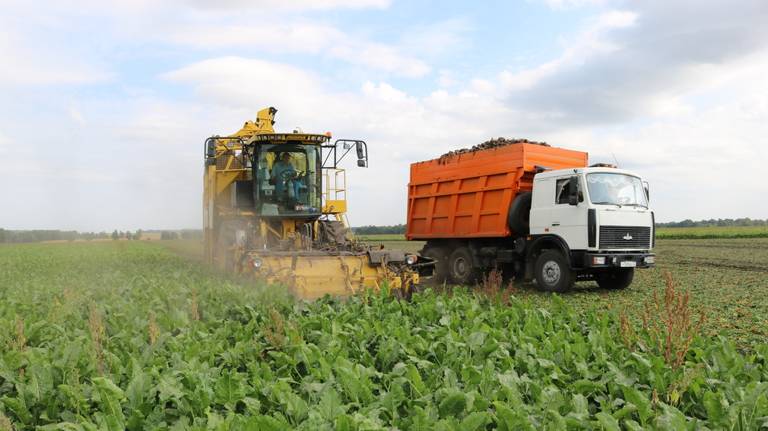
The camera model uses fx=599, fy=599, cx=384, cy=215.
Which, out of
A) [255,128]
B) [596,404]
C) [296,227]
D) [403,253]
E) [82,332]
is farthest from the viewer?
[255,128]

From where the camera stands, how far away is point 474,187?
1423 cm

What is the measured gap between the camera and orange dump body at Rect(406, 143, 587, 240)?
13297mm

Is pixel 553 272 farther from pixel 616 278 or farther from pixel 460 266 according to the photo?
pixel 460 266

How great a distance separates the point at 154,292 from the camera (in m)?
7.65

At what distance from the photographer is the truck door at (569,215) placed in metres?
12.2

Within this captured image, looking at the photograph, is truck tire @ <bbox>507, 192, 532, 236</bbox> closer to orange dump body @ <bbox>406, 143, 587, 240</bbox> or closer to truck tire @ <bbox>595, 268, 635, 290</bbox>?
orange dump body @ <bbox>406, 143, 587, 240</bbox>

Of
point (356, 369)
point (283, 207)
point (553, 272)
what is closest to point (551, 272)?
point (553, 272)

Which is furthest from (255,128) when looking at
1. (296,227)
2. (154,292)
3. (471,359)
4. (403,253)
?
(471,359)

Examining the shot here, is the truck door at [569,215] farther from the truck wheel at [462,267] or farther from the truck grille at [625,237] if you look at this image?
the truck wheel at [462,267]

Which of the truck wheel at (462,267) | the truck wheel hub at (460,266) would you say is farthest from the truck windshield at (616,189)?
the truck wheel hub at (460,266)

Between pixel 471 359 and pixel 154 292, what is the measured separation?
15.4 feet

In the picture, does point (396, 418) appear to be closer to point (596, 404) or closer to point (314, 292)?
point (596, 404)

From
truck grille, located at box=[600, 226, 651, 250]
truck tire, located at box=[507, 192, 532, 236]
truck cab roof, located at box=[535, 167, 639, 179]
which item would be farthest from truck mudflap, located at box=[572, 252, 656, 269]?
truck cab roof, located at box=[535, 167, 639, 179]

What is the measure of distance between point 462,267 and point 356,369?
11.0m
